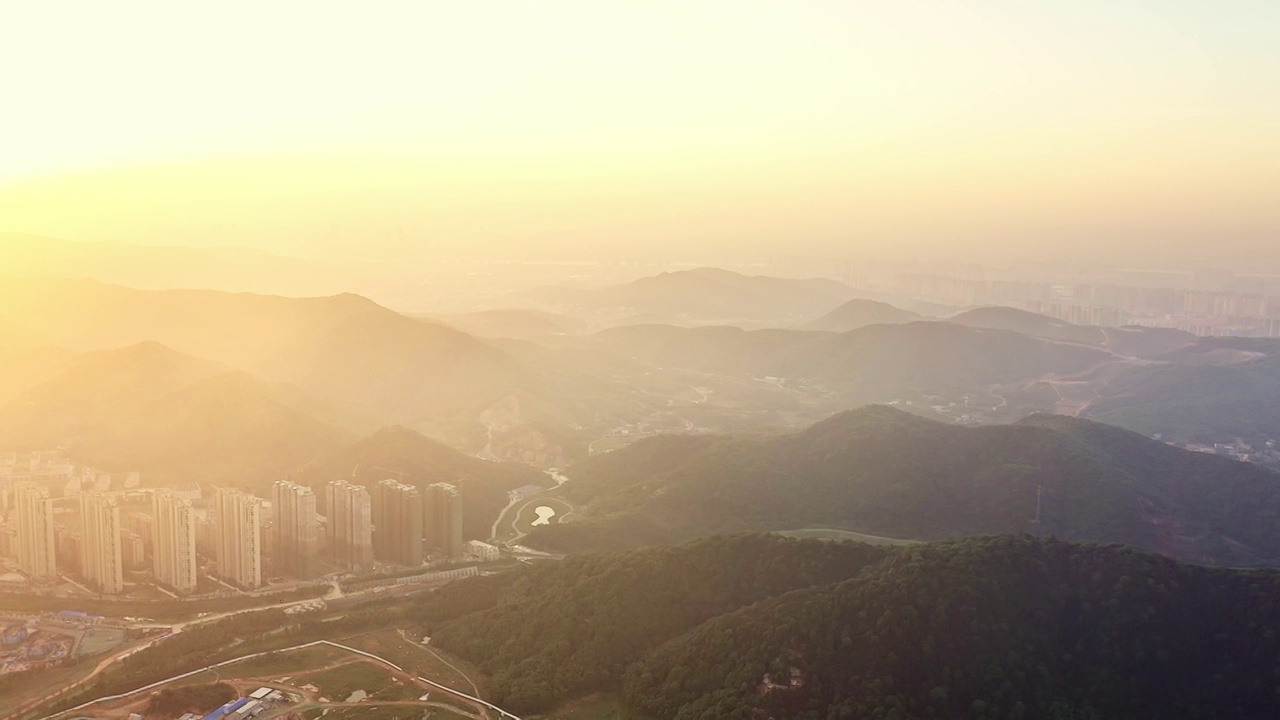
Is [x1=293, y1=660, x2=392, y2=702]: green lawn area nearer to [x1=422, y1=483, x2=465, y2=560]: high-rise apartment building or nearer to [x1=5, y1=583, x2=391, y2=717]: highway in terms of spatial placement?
[x1=5, y1=583, x2=391, y2=717]: highway

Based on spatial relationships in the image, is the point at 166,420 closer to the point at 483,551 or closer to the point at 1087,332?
the point at 483,551

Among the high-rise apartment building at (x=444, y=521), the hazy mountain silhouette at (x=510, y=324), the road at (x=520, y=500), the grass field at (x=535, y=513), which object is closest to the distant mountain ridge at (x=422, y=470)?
the road at (x=520, y=500)

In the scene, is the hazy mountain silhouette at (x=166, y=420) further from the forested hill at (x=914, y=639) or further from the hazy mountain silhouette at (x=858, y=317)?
the hazy mountain silhouette at (x=858, y=317)

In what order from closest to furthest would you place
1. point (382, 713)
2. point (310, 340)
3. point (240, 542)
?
point (382, 713) < point (240, 542) < point (310, 340)

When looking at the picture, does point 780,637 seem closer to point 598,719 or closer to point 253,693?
point 598,719

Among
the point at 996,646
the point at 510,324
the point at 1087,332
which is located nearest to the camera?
the point at 996,646

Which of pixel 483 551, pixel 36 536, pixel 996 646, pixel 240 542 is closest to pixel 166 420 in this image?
pixel 36 536
